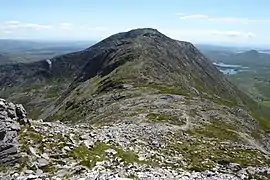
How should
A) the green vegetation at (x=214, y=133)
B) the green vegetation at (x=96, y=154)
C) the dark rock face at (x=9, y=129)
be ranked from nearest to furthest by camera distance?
the dark rock face at (x=9, y=129), the green vegetation at (x=96, y=154), the green vegetation at (x=214, y=133)

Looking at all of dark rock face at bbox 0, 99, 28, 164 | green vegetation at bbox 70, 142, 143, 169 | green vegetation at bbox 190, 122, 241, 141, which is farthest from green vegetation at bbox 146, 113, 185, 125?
dark rock face at bbox 0, 99, 28, 164

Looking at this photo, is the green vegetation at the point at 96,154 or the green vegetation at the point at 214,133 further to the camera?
the green vegetation at the point at 214,133

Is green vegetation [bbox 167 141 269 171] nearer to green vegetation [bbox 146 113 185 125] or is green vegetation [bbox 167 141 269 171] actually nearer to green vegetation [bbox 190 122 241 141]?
green vegetation [bbox 190 122 241 141]

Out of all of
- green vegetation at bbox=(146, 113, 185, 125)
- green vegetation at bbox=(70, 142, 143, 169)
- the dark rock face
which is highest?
the dark rock face

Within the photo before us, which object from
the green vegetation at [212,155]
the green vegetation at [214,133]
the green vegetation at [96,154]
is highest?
the green vegetation at [96,154]

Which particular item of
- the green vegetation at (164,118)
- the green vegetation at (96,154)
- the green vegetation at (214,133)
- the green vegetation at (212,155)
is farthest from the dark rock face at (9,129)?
the green vegetation at (164,118)

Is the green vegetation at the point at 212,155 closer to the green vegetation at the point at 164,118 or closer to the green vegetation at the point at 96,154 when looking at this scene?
the green vegetation at the point at 96,154

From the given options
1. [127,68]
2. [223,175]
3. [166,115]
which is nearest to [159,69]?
[127,68]

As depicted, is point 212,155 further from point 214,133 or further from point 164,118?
point 164,118
